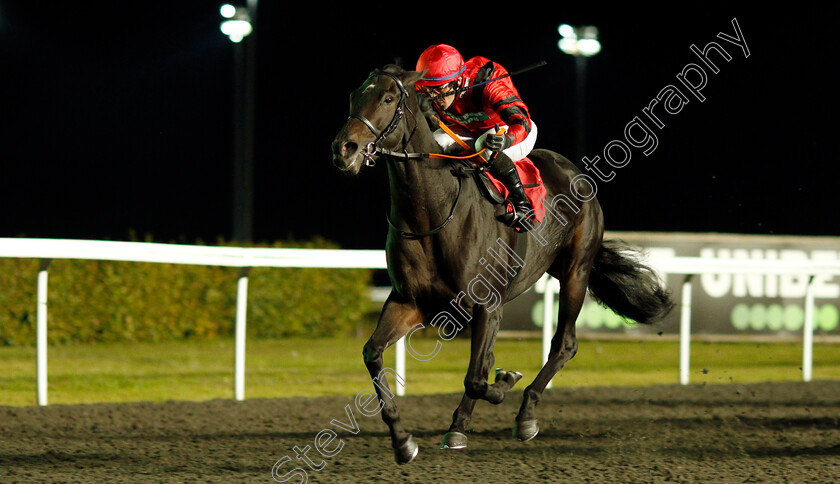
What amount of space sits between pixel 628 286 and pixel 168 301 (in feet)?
22.1

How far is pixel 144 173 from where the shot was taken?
26016 mm

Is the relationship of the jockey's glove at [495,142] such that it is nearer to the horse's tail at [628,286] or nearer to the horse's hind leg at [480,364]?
the horse's hind leg at [480,364]

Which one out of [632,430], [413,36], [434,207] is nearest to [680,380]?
[632,430]

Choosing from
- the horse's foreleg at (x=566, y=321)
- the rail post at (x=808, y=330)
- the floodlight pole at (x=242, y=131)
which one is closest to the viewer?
the horse's foreleg at (x=566, y=321)

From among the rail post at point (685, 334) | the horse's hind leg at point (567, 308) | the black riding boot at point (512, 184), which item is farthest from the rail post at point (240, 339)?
the rail post at point (685, 334)

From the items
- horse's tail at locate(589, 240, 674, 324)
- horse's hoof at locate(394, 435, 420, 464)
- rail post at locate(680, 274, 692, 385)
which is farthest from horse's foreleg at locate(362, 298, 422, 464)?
rail post at locate(680, 274, 692, 385)

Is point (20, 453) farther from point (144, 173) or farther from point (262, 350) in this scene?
point (144, 173)

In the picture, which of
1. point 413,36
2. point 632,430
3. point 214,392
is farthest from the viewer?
point 413,36

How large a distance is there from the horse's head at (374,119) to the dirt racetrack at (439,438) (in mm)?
1432

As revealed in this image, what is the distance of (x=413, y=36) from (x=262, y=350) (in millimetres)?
16338

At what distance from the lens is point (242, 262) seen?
6.30 metres

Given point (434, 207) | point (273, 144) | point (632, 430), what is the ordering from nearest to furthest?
point (434, 207) → point (632, 430) → point (273, 144)

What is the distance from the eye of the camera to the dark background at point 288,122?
22.4m

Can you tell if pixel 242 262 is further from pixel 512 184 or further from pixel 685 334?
pixel 685 334
